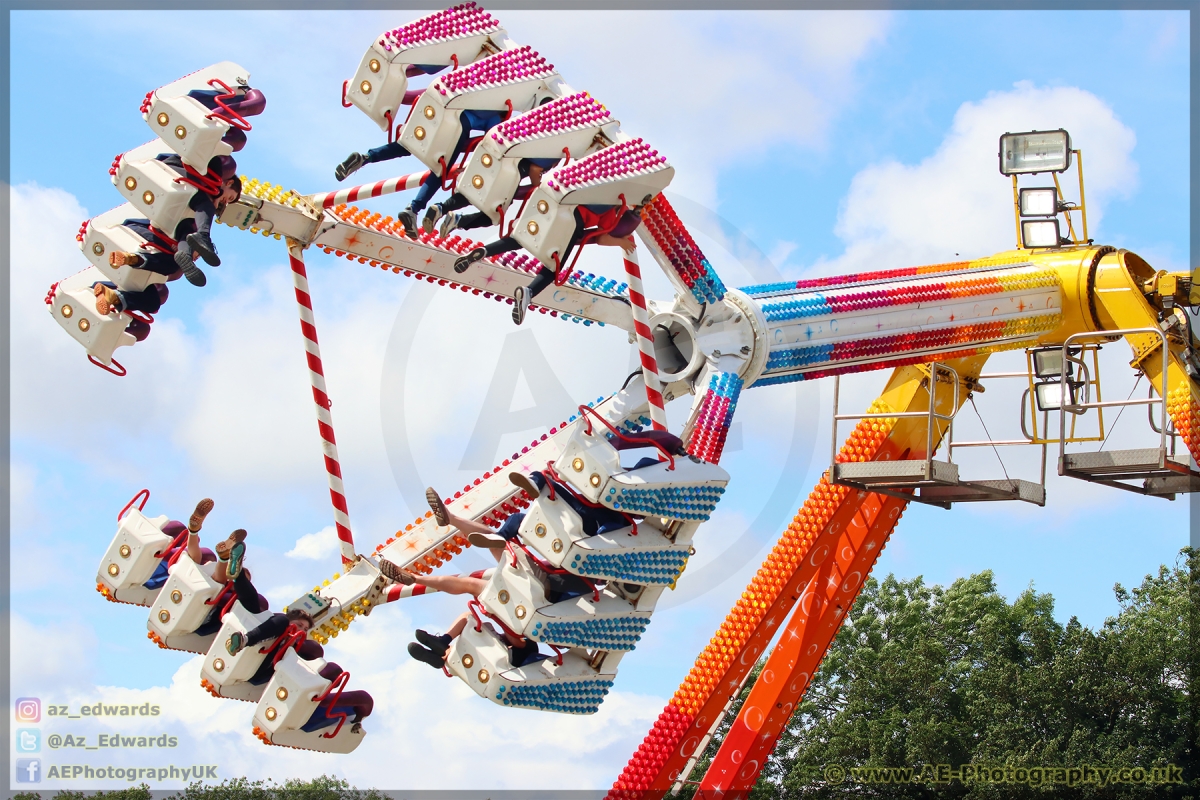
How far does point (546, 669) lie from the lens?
11.0 meters

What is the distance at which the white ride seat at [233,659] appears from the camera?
11320 mm

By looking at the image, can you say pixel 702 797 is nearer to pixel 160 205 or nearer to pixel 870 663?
pixel 160 205

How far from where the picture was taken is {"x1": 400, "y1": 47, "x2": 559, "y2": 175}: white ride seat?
34.4ft

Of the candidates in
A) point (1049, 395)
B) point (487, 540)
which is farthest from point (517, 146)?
point (1049, 395)

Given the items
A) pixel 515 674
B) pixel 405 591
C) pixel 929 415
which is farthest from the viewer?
pixel 929 415

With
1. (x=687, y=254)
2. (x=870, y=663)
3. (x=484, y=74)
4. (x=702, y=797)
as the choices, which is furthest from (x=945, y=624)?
(x=484, y=74)

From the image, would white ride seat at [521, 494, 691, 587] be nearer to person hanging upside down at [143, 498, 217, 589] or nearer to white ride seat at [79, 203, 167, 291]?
person hanging upside down at [143, 498, 217, 589]

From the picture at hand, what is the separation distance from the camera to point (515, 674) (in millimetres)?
10852

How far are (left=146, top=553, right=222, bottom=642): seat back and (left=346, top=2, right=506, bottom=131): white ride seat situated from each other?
385cm

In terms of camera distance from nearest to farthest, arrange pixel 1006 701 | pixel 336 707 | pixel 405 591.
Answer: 1. pixel 336 707
2. pixel 405 591
3. pixel 1006 701

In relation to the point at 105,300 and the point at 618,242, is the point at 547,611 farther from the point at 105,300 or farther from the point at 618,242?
the point at 105,300

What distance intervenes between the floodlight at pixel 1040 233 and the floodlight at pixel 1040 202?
0.11 m

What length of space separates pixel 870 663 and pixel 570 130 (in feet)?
80.8

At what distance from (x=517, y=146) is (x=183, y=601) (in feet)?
14.8
